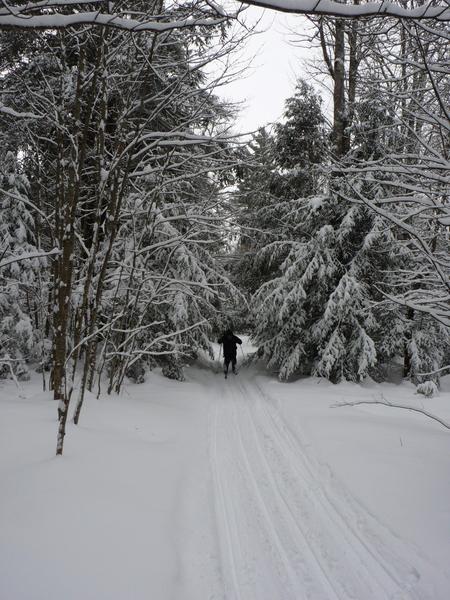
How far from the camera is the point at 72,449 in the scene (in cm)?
395

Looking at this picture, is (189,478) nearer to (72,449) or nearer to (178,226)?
(72,449)

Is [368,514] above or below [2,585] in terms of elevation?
below

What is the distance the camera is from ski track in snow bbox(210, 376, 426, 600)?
2.71 meters

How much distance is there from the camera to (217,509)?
12.3 ft

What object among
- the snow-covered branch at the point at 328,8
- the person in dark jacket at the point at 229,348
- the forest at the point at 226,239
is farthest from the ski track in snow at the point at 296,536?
the person in dark jacket at the point at 229,348

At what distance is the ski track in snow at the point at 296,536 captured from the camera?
271 centimetres

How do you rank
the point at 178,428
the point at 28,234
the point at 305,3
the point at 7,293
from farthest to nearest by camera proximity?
1. the point at 28,234
2. the point at 7,293
3. the point at 178,428
4. the point at 305,3

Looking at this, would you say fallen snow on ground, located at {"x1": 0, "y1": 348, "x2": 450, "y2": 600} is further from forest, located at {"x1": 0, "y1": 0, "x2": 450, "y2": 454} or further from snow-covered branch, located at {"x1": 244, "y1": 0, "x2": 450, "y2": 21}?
snow-covered branch, located at {"x1": 244, "y1": 0, "x2": 450, "y2": 21}

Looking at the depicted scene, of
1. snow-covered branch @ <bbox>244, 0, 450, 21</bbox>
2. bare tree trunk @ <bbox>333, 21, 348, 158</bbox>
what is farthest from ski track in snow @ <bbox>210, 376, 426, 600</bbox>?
bare tree trunk @ <bbox>333, 21, 348, 158</bbox>

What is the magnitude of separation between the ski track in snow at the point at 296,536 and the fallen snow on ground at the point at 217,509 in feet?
0.05

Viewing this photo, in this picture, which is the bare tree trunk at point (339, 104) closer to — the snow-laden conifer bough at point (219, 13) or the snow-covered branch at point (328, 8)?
the snow-laden conifer bough at point (219, 13)

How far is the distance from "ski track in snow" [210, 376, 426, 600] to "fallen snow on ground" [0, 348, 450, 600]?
1 centimetres

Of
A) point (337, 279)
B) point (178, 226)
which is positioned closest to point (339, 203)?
point (337, 279)

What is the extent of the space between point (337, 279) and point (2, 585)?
9.25 m
